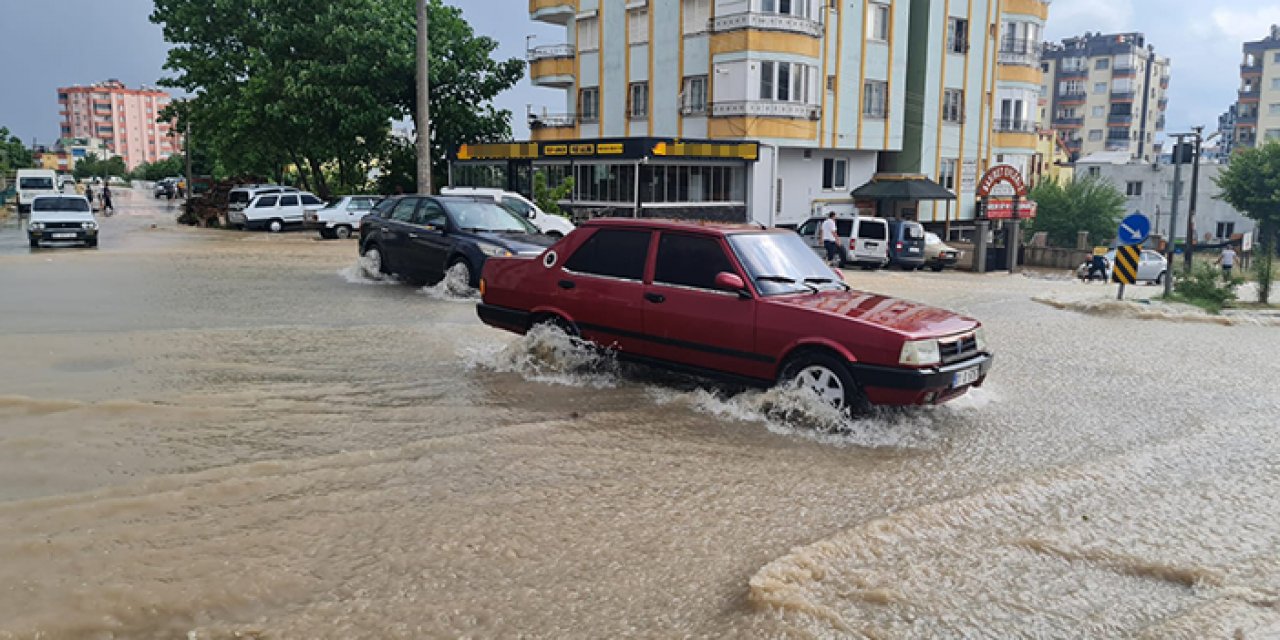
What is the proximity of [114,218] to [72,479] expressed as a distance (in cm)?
4648

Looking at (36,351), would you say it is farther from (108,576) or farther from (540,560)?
(540,560)

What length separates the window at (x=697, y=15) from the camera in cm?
3809

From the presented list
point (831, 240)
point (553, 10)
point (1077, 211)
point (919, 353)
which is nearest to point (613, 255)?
point (919, 353)

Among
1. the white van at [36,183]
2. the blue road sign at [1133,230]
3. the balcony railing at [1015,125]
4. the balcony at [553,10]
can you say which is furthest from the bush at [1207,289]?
the white van at [36,183]

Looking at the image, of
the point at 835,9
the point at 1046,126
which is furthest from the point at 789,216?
the point at 1046,126

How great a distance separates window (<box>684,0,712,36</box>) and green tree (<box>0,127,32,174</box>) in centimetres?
5207

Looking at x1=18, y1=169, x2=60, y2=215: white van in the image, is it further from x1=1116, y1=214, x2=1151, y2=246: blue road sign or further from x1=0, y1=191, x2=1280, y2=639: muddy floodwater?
x1=1116, y1=214, x2=1151, y2=246: blue road sign

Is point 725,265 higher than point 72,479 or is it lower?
higher

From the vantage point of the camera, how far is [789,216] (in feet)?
130

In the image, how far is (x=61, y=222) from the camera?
25234 millimetres

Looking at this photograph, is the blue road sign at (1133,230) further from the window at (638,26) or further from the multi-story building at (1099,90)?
the multi-story building at (1099,90)

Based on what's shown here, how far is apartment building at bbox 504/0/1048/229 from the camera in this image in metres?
36.9

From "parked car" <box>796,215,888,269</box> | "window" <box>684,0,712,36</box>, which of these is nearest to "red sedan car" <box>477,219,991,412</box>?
"parked car" <box>796,215,888,269</box>

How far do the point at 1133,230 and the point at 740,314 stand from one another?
12.5 meters
